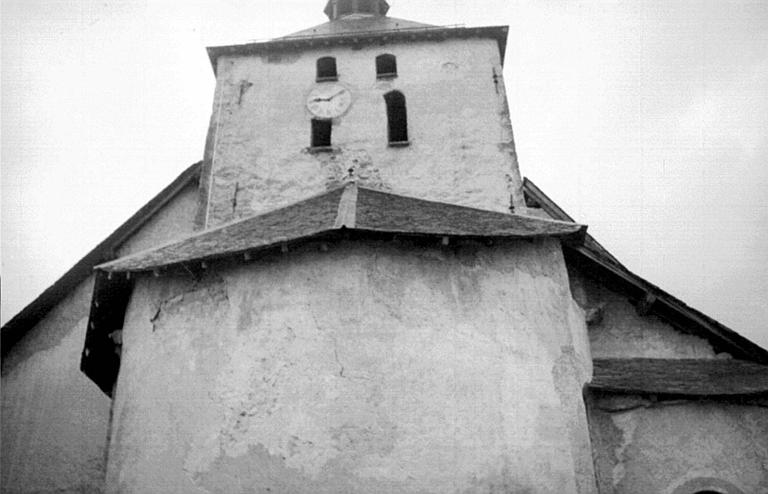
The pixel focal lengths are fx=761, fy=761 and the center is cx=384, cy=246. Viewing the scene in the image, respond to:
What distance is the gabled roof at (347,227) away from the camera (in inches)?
422

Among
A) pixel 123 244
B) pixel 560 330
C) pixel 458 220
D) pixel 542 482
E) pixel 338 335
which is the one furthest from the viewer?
pixel 123 244

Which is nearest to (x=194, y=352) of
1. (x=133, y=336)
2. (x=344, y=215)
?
(x=133, y=336)

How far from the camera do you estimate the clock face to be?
1833 centimetres

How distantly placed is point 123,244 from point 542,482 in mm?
11702

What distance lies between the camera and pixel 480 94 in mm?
18359

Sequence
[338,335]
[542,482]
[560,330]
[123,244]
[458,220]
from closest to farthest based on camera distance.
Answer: [542,482] → [338,335] → [560,330] → [458,220] → [123,244]

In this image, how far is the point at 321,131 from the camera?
18.3m

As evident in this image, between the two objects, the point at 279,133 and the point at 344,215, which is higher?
the point at 279,133

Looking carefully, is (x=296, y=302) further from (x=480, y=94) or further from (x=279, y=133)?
(x=480, y=94)

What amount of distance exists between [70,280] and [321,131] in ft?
21.9

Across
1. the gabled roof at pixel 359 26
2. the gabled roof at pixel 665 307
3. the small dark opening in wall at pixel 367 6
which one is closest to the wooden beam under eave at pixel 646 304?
the gabled roof at pixel 665 307

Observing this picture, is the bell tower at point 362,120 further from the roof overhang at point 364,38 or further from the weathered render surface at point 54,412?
the weathered render surface at point 54,412

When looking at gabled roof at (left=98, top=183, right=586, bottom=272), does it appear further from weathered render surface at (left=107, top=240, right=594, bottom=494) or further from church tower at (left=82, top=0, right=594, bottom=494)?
weathered render surface at (left=107, top=240, right=594, bottom=494)

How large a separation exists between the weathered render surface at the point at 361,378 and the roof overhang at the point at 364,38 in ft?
31.8
